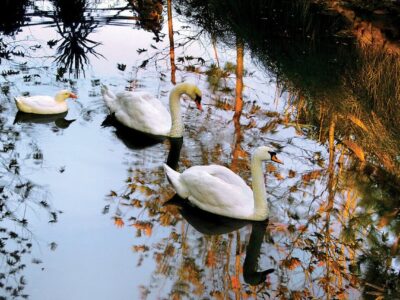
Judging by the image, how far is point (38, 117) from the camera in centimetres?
922

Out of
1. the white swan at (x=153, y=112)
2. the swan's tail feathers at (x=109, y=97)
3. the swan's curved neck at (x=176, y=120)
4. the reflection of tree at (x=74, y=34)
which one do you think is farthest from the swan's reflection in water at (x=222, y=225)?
the reflection of tree at (x=74, y=34)

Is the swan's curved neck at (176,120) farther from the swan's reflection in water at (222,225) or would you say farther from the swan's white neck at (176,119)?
the swan's reflection in water at (222,225)

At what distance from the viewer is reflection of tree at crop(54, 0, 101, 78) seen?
461 inches

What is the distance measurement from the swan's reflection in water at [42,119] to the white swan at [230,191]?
308 centimetres

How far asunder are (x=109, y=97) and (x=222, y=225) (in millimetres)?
3839

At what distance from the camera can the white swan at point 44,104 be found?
29.6ft

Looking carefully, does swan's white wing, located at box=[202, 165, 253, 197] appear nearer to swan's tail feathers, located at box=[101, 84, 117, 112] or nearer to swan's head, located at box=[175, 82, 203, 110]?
swan's head, located at box=[175, 82, 203, 110]

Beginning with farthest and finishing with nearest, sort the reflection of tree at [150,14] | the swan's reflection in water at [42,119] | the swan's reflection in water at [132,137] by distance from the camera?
the reflection of tree at [150,14] → the swan's reflection in water at [42,119] → the swan's reflection in water at [132,137]

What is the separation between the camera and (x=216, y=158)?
312 inches

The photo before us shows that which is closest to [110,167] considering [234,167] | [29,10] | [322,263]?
[234,167]

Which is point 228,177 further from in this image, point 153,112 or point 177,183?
point 153,112

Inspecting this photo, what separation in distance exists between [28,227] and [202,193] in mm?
1744

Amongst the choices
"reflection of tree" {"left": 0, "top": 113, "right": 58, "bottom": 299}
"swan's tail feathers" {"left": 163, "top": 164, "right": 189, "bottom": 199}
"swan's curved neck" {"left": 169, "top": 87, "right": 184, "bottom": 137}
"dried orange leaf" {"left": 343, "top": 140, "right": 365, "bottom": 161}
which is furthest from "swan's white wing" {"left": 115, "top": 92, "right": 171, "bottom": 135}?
"dried orange leaf" {"left": 343, "top": 140, "right": 365, "bottom": 161}

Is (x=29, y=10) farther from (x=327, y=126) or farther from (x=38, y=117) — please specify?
(x=327, y=126)
